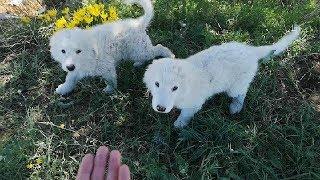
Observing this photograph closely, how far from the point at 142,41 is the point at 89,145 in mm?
1180

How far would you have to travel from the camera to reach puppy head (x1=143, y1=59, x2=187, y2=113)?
3.68m

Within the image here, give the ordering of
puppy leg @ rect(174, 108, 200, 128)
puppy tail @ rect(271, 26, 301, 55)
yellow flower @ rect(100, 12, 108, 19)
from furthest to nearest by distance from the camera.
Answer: yellow flower @ rect(100, 12, 108, 19) < puppy tail @ rect(271, 26, 301, 55) < puppy leg @ rect(174, 108, 200, 128)

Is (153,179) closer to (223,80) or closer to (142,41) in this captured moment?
(223,80)

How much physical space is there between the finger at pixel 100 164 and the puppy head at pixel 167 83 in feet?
1.83

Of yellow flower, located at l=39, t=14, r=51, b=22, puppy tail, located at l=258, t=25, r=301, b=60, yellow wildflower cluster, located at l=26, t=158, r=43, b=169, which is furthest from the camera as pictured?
yellow flower, located at l=39, t=14, r=51, b=22

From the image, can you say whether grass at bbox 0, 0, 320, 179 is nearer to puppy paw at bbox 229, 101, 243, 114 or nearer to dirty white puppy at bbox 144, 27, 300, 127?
puppy paw at bbox 229, 101, 243, 114

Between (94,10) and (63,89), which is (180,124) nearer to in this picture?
(63,89)

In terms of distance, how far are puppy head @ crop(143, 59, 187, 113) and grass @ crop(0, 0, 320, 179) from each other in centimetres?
49

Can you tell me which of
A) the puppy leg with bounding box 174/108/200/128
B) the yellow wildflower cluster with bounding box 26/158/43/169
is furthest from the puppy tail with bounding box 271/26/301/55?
the yellow wildflower cluster with bounding box 26/158/43/169

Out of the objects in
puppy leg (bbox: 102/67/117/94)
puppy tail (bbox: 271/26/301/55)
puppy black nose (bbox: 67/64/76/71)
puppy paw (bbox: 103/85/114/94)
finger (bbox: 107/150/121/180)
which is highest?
puppy tail (bbox: 271/26/301/55)

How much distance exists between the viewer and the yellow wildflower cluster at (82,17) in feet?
15.6

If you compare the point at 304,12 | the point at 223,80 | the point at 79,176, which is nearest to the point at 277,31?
the point at 304,12

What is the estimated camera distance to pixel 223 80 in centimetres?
411

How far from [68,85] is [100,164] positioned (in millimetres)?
1410
